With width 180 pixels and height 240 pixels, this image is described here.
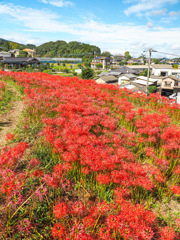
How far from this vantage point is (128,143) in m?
4.99

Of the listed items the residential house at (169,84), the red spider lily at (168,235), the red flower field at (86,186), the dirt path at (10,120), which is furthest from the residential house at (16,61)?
the red spider lily at (168,235)

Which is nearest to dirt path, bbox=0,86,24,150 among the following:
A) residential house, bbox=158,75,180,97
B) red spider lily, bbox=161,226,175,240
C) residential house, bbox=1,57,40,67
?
red spider lily, bbox=161,226,175,240

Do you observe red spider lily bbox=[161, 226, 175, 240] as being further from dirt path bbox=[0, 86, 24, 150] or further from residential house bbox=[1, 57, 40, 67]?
residential house bbox=[1, 57, 40, 67]

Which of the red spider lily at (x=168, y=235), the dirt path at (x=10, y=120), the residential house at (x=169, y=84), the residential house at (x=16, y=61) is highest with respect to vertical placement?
the residential house at (x=16, y=61)

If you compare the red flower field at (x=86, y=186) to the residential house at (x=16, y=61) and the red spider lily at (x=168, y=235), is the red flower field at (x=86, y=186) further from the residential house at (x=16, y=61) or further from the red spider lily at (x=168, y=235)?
the residential house at (x=16, y=61)

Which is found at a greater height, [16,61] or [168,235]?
[16,61]

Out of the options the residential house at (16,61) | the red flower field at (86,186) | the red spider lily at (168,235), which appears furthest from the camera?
the residential house at (16,61)

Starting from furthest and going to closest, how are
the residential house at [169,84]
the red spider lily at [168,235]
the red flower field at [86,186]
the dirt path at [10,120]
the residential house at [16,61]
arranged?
1. the residential house at [16,61]
2. the residential house at [169,84]
3. the dirt path at [10,120]
4. the red flower field at [86,186]
5. the red spider lily at [168,235]

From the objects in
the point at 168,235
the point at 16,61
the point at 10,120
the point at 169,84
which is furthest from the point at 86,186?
the point at 16,61

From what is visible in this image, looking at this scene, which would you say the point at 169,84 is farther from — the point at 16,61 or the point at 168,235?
the point at 16,61

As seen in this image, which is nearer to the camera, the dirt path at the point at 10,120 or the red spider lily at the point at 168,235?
the red spider lily at the point at 168,235

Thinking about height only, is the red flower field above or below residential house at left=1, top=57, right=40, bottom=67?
below

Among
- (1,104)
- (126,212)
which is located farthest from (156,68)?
(126,212)

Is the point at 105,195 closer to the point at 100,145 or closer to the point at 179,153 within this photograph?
the point at 100,145
